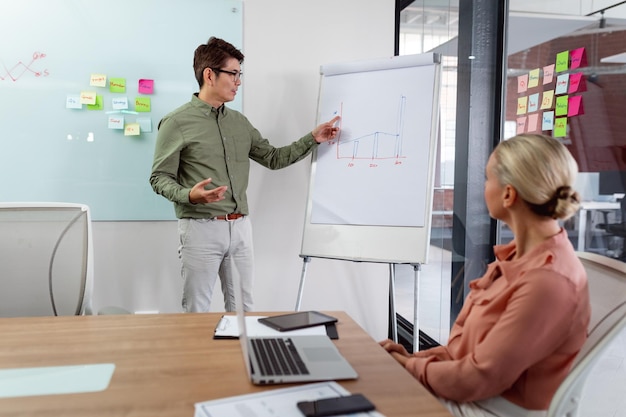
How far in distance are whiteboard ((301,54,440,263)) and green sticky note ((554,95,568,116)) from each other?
556 mm

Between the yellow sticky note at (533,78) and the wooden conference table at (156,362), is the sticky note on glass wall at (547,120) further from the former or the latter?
the wooden conference table at (156,362)

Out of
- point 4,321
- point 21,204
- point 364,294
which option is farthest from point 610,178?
point 21,204

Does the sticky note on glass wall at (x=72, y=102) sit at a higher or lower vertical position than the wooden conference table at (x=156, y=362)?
higher

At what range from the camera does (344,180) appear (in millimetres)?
2799

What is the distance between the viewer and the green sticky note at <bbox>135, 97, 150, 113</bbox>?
3049mm

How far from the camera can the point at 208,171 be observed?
8.93 feet

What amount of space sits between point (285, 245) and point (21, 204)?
1546 mm

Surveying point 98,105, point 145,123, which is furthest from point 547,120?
point 98,105

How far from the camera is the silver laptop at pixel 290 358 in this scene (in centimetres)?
116

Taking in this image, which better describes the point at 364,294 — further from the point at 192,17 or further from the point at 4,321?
the point at 4,321

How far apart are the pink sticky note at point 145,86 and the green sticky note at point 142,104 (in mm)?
39

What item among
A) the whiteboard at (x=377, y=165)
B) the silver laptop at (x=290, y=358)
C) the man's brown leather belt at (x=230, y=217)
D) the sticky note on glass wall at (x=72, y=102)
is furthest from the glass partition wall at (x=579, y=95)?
the sticky note on glass wall at (x=72, y=102)

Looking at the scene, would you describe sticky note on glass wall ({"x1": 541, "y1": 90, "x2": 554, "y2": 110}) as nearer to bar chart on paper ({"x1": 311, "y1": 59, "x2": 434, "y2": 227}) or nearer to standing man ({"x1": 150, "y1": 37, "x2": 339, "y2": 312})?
bar chart on paper ({"x1": 311, "y1": 59, "x2": 434, "y2": 227})

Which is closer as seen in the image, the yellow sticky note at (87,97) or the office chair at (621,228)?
the office chair at (621,228)
